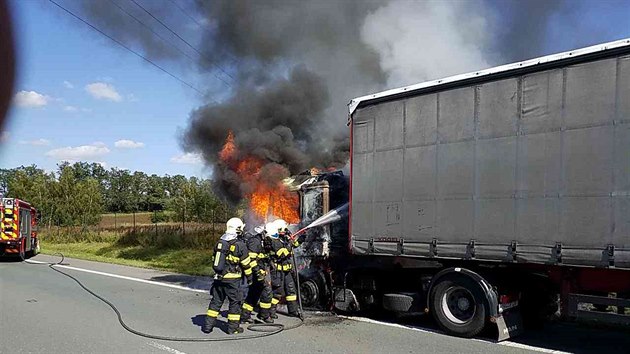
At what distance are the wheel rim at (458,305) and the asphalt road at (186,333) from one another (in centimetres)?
30

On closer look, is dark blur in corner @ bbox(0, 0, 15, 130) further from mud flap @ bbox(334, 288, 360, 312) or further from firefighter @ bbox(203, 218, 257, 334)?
mud flap @ bbox(334, 288, 360, 312)

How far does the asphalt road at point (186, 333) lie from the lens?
21.8ft

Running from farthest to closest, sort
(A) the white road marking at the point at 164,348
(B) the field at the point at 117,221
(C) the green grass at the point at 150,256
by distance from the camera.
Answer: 1. (B) the field at the point at 117,221
2. (C) the green grass at the point at 150,256
3. (A) the white road marking at the point at 164,348

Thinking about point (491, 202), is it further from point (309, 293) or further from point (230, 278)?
point (309, 293)

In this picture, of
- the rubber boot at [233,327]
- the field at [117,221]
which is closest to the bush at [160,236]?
the field at [117,221]

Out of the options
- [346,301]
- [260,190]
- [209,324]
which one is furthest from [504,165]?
[260,190]

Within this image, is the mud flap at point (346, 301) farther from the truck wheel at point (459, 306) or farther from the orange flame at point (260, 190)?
the orange flame at point (260, 190)

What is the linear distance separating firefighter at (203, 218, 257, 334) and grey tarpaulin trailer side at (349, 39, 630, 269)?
1942 millimetres

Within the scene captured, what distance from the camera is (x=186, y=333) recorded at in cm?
747

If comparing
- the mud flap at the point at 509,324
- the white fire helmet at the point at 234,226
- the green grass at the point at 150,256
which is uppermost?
the white fire helmet at the point at 234,226

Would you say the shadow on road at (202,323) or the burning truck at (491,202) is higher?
the burning truck at (491,202)

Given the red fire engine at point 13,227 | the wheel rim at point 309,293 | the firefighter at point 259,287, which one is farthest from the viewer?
the red fire engine at point 13,227

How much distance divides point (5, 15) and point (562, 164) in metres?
6.24

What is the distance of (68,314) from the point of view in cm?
905
